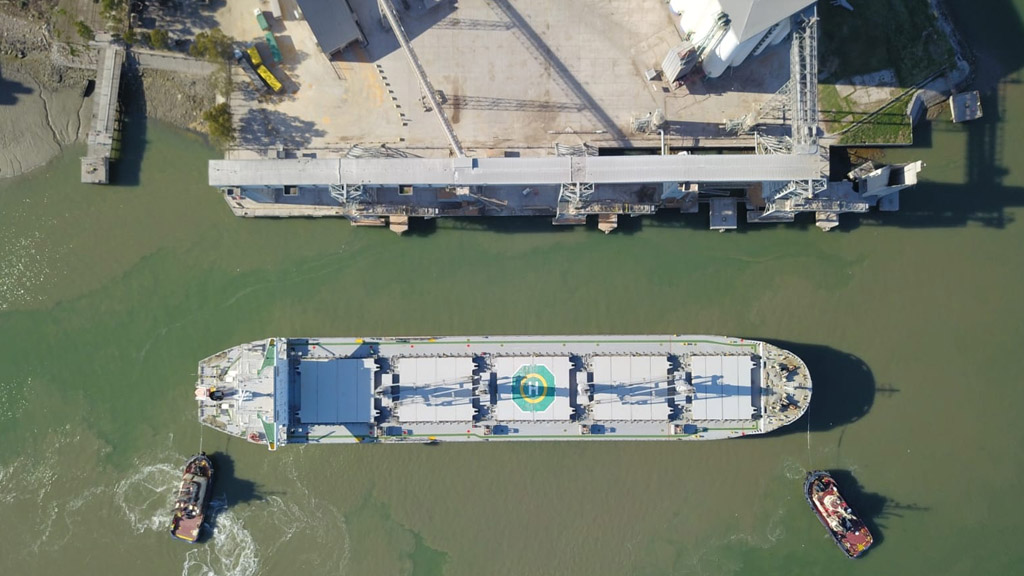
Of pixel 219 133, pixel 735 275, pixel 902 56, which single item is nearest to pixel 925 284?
pixel 735 275

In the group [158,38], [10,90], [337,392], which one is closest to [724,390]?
[337,392]

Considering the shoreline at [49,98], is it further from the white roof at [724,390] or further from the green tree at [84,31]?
the white roof at [724,390]

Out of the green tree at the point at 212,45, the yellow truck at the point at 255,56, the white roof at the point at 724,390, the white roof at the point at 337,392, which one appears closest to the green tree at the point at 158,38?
the green tree at the point at 212,45

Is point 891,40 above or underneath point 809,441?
above

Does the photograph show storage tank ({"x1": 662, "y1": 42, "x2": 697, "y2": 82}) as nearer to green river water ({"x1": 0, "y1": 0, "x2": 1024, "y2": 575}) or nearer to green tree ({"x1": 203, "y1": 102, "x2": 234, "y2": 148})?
green river water ({"x1": 0, "y1": 0, "x2": 1024, "y2": 575})

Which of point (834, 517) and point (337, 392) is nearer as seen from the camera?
point (337, 392)

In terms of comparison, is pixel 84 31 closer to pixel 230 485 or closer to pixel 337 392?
pixel 337 392

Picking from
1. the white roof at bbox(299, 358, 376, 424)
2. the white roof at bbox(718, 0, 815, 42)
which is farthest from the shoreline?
the white roof at bbox(718, 0, 815, 42)

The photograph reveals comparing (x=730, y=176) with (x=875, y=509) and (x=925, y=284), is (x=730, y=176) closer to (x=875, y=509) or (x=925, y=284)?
(x=925, y=284)
